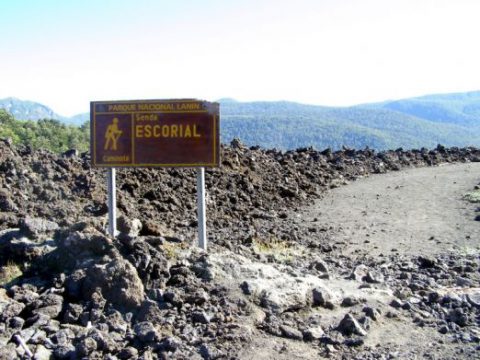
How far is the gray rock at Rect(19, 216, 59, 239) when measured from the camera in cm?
678

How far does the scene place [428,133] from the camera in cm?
6078

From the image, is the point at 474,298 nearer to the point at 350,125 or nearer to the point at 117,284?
the point at 117,284

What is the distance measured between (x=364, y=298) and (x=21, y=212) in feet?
17.4

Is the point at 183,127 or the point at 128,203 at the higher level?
the point at 183,127

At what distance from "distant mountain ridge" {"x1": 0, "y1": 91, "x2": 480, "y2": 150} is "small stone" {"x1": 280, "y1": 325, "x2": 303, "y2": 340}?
1872 centimetres

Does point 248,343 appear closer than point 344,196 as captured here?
Yes

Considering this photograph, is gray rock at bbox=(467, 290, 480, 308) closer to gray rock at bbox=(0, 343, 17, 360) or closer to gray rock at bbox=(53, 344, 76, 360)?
gray rock at bbox=(53, 344, 76, 360)

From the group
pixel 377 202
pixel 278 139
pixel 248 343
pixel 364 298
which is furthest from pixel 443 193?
pixel 278 139

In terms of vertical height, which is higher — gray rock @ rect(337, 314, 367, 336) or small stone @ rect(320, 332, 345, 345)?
gray rock @ rect(337, 314, 367, 336)

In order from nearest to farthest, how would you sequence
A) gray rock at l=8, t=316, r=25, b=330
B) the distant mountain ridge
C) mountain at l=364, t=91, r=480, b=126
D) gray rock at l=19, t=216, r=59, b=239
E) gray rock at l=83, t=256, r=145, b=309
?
gray rock at l=8, t=316, r=25, b=330 → gray rock at l=83, t=256, r=145, b=309 → gray rock at l=19, t=216, r=59, b=239 → the distant mountain ridge → mountain at l=364, t=91, r=480, b=126

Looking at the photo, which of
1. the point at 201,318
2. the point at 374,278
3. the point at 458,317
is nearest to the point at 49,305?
the point at 201,318

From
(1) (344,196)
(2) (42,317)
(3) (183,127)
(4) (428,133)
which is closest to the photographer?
(2) (42,317)

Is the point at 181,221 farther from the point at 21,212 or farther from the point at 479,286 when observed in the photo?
the point at 479,286

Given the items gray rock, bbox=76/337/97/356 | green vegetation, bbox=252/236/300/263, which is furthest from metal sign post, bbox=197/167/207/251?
gray rock, bbox=76/337/97/356
